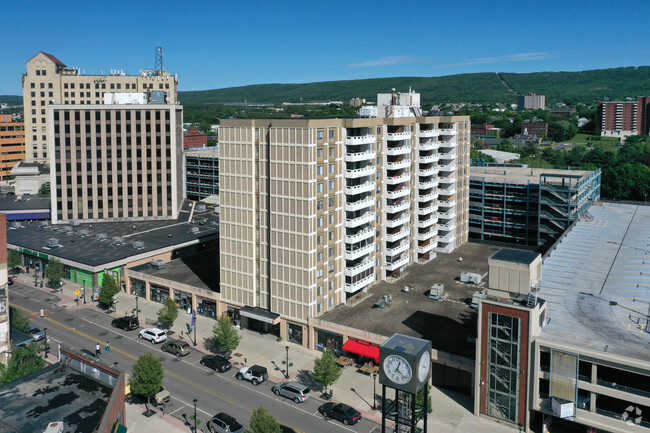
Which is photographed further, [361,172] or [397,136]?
[397,136]

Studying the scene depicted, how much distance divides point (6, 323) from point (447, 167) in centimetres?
7030

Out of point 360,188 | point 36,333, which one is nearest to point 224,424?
point 36,333

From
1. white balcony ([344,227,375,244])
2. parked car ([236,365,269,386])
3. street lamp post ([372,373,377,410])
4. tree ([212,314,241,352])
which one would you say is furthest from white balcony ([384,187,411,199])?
parked car ([236,365,269,386])

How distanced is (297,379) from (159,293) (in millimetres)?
32773

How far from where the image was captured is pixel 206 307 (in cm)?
7819

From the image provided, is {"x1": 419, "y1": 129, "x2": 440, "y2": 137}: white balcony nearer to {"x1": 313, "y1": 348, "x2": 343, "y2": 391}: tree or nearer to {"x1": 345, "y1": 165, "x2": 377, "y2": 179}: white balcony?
{"x1": 345, "y1": 165, "x2": 377, "y2": 179}: white balcony

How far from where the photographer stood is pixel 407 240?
88.0 metres

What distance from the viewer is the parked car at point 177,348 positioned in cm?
6631

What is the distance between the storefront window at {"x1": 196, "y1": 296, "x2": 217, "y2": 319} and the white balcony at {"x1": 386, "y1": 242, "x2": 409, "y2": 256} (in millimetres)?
26239

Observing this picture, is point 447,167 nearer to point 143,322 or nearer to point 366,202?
point 366,202

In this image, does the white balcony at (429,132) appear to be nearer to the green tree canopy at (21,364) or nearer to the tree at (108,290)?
the tree at (108,290)

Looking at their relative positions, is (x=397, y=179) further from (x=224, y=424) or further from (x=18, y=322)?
(x=18, y=322)

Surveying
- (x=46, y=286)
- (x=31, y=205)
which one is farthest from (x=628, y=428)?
(x=31, y=205)

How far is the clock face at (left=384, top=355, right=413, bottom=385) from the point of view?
3834 centimetres
